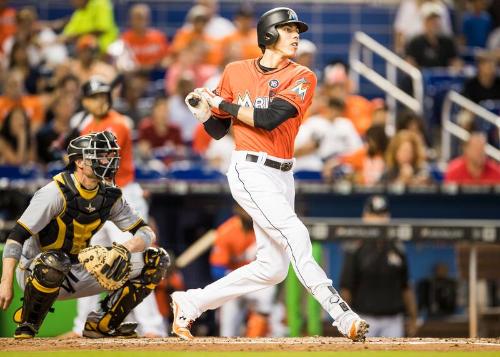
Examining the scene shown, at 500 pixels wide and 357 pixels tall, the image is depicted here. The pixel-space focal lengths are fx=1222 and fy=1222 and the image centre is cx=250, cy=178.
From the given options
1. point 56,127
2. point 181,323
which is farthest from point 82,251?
point 56,127

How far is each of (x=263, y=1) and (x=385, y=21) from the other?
5.19ft

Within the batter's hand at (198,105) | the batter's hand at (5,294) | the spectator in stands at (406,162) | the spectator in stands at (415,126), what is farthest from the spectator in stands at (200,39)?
the batter's hand at (5,294)

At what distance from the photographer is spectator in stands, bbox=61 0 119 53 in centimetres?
1473

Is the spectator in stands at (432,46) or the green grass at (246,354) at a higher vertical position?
the spectator in stands at (432,46)

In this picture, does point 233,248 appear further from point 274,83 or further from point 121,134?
point 274,83

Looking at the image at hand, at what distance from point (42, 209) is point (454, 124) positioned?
7039 mm

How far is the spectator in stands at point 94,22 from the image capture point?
14.7m

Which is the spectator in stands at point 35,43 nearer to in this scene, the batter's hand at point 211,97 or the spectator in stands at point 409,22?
the spectator in stands at point 409,22

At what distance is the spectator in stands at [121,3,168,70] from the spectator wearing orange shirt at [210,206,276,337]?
420cm

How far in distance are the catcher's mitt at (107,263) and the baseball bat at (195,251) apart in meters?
4.11

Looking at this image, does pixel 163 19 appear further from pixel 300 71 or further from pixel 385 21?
pixel 300 71

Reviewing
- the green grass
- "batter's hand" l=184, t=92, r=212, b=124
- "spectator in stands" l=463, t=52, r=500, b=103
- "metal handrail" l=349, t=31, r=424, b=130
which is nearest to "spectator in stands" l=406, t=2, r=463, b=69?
"metal handrail" l=349, t=31, r=424, b=130

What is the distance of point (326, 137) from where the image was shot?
12320 mm

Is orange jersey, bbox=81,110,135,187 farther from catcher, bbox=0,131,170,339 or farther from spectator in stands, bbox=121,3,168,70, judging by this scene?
spectator in stands, bbox=121,3,168,70
